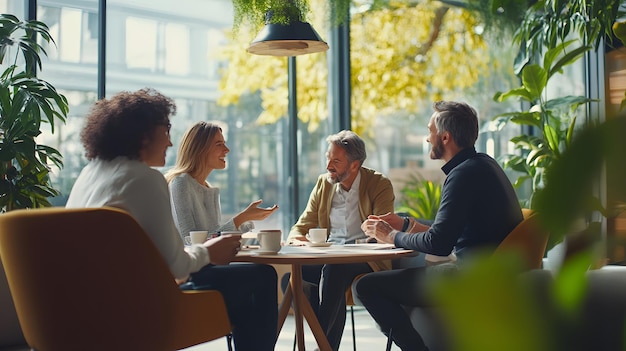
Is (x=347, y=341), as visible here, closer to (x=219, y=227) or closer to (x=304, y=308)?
(x=304, y=308)

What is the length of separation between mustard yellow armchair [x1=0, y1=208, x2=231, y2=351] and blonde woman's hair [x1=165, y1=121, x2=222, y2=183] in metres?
1.21

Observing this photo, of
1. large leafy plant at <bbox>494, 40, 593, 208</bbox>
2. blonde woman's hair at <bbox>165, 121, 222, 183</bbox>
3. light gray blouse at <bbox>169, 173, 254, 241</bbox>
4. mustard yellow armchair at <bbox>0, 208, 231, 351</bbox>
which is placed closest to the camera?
mustard yellow armchair at <bbox>0, 208, 231, 351</bbox>

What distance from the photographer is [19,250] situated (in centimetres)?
211

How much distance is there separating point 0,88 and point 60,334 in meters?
2.26

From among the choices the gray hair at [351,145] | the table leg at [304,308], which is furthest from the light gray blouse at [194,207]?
the gray hair at [351,145]

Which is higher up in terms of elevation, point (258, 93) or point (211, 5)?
point (211, 5)

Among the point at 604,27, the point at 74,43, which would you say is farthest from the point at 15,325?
the point at 604,27

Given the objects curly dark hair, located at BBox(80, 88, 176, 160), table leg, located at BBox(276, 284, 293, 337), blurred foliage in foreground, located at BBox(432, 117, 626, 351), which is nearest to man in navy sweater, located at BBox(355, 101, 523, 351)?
table leg, located at BBox(276, 284, 293, 337)

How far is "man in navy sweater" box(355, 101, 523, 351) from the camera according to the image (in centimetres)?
288

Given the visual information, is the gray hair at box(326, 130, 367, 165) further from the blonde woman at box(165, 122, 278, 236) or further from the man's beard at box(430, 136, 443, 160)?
the man's beard at box(430, 136, 443, 160)

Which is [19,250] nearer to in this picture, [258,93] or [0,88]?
[0,88]

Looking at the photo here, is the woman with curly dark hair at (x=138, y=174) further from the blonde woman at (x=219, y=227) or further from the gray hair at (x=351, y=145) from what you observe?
the gray hair at (x=351, y=145)

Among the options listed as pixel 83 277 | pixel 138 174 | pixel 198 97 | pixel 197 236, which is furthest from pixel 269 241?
pixel 198 97

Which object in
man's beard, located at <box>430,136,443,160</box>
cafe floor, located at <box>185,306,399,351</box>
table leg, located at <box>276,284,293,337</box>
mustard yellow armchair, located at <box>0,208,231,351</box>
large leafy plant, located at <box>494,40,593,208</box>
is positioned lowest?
cafe floor, located at <box>185,306,399,351</box>
